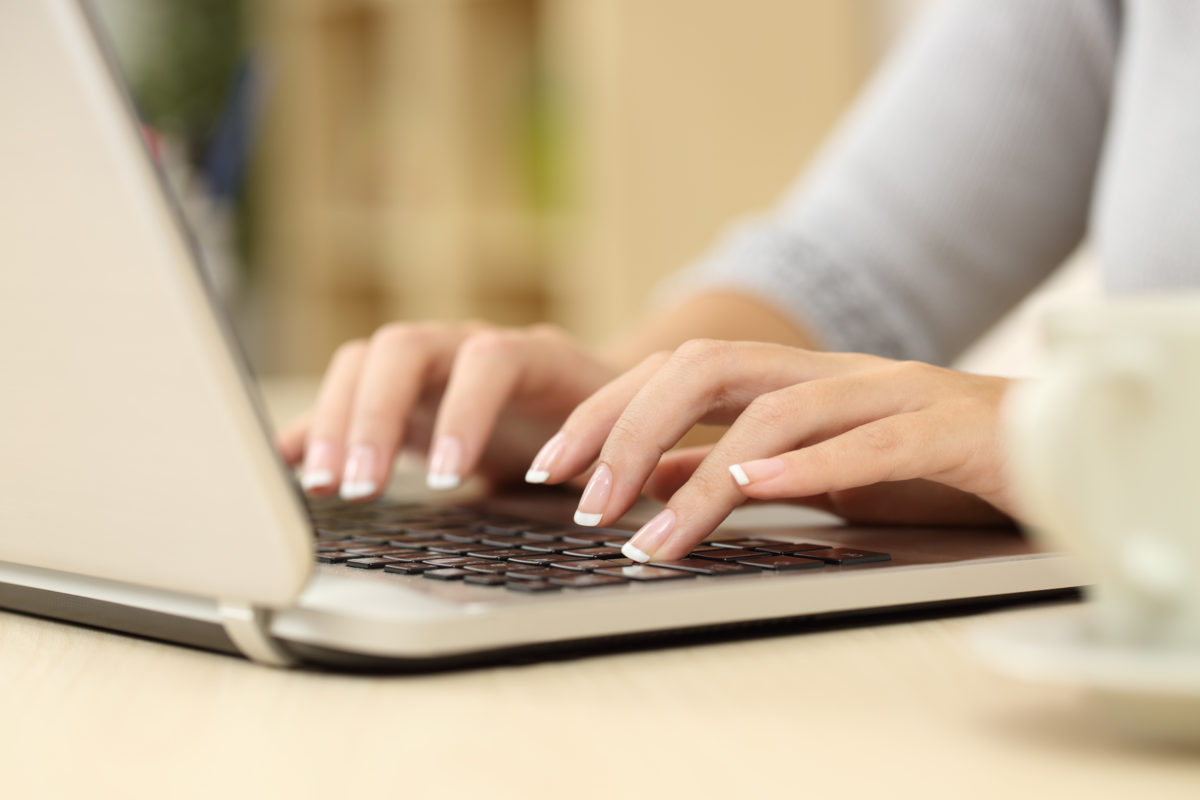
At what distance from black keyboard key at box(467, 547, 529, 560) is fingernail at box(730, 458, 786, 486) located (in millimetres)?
80

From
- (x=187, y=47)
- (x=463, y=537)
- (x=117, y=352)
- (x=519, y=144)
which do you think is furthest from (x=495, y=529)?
(x=187, y=47)

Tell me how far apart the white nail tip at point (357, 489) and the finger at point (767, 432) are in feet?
0.79

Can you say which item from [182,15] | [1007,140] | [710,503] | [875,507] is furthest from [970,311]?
[182,15]

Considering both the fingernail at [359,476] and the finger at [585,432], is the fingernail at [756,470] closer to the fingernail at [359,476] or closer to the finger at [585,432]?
the finger at [585,432]

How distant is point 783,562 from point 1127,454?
0.18m

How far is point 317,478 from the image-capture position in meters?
0.68

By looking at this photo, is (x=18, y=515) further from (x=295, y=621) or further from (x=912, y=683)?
(x=912, y=683)

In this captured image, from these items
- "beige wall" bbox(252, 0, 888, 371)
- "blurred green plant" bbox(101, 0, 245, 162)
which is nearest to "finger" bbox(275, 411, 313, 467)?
"beige wall" bbox(252, 0, 888, 371)

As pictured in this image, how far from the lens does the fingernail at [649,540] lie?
0.43 m

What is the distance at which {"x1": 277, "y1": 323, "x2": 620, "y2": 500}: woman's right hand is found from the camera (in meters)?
0.64

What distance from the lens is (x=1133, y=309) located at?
9.3 inches

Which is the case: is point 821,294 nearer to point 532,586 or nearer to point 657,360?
point 657,360

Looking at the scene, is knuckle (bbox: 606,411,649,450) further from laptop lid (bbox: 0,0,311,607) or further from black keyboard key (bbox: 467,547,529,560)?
laptop lid (bbox: 0,0,311,607)

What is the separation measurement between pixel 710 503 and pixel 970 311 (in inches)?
30.0
